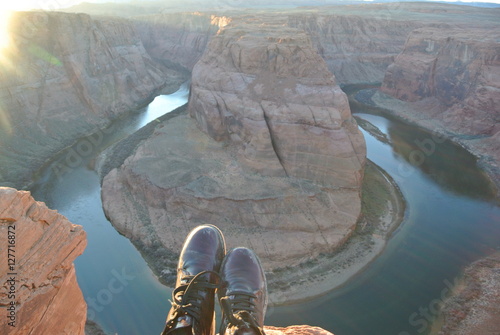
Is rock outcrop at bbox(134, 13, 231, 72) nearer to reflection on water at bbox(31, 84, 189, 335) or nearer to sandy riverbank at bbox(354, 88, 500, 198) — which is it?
sandy riverbank at bbox(354, 88, 500, 198)

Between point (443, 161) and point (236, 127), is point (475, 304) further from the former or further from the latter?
point (443, 161)

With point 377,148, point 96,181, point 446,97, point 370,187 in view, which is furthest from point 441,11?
point 96,181

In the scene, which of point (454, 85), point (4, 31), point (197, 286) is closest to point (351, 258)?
point (197, 286)

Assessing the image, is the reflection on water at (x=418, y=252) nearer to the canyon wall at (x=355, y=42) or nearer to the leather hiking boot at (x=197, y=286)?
the leather hiking boot at (x=197, y=286)

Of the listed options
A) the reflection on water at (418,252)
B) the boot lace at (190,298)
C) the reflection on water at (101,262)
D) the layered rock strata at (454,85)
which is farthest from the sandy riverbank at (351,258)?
the layered rock strata at (454,85)

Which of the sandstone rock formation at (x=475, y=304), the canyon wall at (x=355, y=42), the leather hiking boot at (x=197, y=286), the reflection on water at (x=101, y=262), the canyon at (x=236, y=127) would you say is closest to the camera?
the leather hiking boot at (x=197, y=286)

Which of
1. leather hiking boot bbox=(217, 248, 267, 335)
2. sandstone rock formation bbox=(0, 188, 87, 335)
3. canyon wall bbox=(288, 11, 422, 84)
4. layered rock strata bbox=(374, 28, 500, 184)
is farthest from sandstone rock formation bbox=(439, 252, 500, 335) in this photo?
canyon wall bbox=(288, 11, 422, 84)
